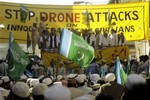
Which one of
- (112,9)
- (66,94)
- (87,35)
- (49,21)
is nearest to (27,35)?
(49,21)

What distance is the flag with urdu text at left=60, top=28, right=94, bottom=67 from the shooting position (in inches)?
415

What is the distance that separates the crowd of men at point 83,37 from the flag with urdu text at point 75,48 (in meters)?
7.53

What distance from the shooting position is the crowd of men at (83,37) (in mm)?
18500

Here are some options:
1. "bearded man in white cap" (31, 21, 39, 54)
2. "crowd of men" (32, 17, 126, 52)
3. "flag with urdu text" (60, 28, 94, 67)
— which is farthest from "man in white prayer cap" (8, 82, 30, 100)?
"bearded man in white cap" (31, 21, 39, 54)

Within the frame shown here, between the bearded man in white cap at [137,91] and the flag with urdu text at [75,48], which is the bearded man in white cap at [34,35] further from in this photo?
the bearded man in white cap at [137,91]

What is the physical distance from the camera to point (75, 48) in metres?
10.7

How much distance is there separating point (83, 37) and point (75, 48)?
8.65m

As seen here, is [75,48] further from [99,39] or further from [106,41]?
[99,39]

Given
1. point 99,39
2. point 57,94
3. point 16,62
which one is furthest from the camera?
point 99,39

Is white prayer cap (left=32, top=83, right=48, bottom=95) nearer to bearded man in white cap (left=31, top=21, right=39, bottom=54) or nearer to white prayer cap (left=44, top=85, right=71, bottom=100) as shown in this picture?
white prayer cap (left=44, top=85, right=71, bottom=100)

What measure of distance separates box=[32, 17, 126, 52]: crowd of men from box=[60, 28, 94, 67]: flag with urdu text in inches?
296

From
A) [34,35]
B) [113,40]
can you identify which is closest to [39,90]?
[34,35]

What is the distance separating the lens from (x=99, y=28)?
2038 cm

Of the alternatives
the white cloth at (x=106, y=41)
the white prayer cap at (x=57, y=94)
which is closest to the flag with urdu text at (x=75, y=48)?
the white prayer cap at (x=57, y=94)
